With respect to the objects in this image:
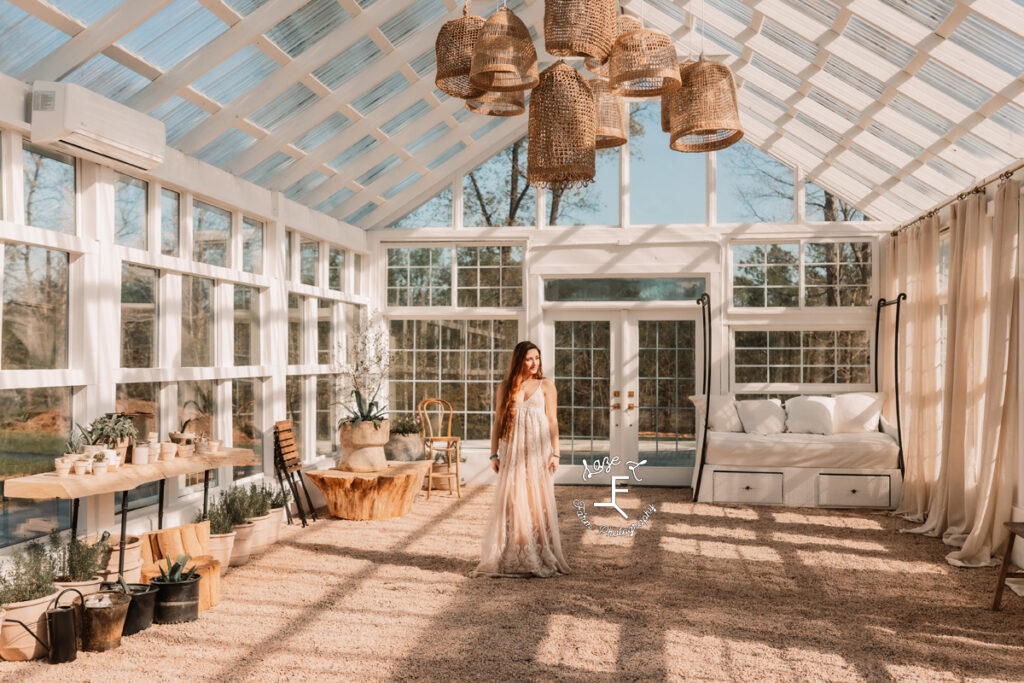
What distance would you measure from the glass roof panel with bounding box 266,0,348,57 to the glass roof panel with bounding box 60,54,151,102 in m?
0.94

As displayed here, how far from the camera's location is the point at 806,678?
3.67 meters

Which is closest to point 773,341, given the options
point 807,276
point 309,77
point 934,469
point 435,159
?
point 807,276

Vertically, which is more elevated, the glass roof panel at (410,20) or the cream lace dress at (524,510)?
the glass roof panel at (410,20)

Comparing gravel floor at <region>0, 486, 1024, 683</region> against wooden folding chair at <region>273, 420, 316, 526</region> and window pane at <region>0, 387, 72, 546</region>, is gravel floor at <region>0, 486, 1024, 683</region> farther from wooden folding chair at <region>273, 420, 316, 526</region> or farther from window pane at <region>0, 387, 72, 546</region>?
window pane at <region>0, 387, 72, 546</region>

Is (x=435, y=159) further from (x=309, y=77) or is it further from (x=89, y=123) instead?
Result: (x=89, y=123)

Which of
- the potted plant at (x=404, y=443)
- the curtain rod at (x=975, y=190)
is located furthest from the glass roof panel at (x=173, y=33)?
the curtain rod at (x=975, y=190)

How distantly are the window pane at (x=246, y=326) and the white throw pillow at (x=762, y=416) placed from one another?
510 centimetres

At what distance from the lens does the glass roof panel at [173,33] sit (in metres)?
4.93

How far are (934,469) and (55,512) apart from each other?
6.90m

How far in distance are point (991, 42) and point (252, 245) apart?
565 centimetres

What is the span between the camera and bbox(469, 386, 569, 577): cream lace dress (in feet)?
17.9

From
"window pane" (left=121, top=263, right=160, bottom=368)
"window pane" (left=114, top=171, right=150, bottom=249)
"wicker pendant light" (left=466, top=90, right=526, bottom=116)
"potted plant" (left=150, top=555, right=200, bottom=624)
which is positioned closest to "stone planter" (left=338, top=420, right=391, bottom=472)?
"window pane" (left=121, top=263, right=160, bottom=368)

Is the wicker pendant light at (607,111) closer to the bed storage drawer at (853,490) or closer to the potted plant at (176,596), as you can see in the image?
the potted plant at (176,596)

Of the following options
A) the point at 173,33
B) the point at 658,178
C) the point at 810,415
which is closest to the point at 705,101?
the point at 173,33
